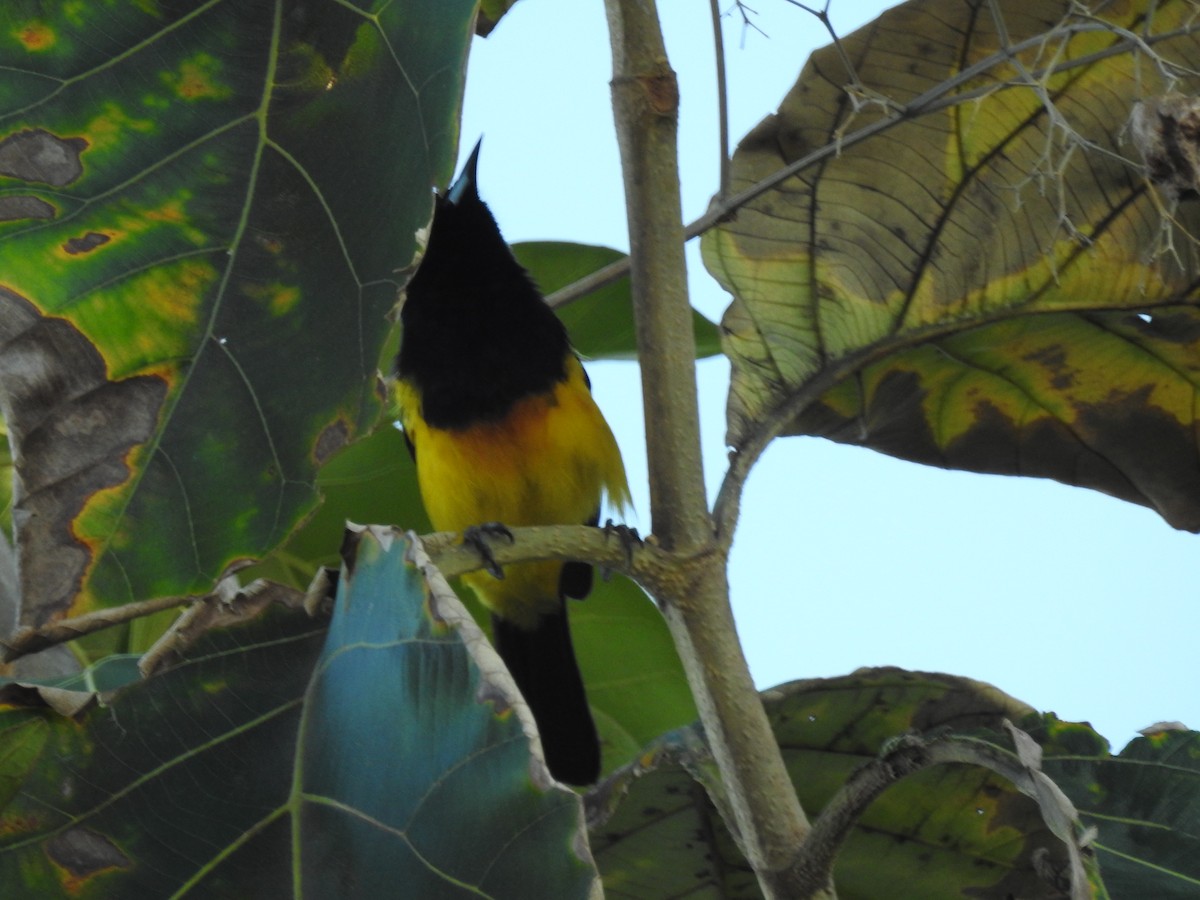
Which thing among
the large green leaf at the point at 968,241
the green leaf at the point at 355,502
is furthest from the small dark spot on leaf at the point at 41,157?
the green leaf at the point at 355,502

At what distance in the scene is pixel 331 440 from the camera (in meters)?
0.71

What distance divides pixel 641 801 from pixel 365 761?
535mm

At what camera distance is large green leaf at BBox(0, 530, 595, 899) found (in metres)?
0.51

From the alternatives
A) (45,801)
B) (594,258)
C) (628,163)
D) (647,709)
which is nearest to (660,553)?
(628,163)

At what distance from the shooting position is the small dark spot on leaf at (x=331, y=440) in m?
0.71

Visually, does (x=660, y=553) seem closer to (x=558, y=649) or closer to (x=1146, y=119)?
(x=1146, y=119)

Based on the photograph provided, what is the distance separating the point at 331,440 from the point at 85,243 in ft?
0.57

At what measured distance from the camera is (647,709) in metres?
1.53

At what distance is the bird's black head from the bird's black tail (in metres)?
0.38

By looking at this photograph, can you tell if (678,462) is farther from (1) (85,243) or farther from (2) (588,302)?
(2) (588,302)

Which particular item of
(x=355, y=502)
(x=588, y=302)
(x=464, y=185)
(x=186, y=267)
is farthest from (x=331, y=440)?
(x=464, y=185)

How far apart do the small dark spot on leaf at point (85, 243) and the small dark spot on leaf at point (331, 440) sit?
16cm

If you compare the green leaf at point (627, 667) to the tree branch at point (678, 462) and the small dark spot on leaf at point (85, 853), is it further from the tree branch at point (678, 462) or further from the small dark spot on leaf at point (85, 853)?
the small dark spot on leaf at point (85, 853)

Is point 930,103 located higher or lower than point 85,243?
higher
